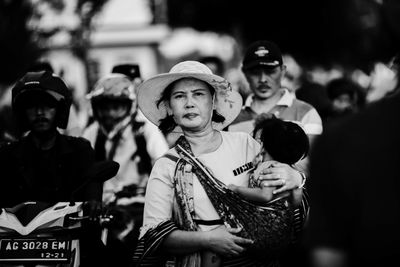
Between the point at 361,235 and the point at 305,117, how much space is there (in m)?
3.95

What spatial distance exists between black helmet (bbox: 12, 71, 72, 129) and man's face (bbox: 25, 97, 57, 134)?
0.04m

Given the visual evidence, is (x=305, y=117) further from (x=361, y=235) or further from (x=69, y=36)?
(x=69, y=36)

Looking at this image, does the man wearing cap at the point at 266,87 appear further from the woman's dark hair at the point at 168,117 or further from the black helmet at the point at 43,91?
the black helmet at the point at 43,91

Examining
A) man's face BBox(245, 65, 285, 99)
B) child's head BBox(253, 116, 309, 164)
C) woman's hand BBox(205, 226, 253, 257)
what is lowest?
woman's hand BBox(205, 226, 253, 257)

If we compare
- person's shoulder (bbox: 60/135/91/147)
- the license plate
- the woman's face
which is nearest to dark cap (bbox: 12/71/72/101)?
person's shoulder (bbox: 60/135/91/147)

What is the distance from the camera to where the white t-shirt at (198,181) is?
461 cm

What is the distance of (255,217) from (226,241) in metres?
0.22

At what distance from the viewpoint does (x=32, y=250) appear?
481cm

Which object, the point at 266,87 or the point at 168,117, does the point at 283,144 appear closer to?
the point at 168,117

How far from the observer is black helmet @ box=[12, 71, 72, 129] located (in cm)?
583

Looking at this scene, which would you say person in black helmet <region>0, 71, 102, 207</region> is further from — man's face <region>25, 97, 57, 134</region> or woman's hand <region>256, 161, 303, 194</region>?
woman's hand <region>256, 161, 303, 194</region>

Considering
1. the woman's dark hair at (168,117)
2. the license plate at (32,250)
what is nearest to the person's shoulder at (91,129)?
the woman's dark hair at (168,117)

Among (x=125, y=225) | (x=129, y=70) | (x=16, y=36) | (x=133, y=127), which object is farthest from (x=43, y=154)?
(x=16, y=36)

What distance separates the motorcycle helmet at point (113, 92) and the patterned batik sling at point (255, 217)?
10.4 ft
